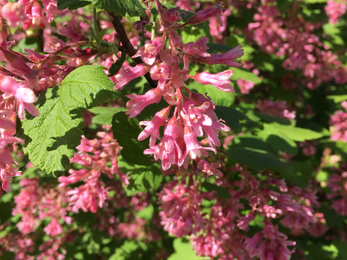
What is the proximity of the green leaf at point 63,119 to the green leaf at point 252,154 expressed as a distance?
1.23m

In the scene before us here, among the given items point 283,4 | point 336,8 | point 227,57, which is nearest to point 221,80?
point 227,57

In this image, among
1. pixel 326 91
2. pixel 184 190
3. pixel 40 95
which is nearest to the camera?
pixel 40 95

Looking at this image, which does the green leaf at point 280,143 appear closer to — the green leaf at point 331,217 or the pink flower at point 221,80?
the green leaf at point 331,217

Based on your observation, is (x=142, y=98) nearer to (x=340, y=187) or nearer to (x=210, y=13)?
(x=210, y=13)

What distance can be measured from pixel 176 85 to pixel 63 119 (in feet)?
1.77

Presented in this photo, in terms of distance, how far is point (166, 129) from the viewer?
106 centimetres

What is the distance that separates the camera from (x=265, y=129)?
304 centimetres

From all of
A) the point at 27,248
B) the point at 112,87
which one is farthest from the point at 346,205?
the point at 27,248

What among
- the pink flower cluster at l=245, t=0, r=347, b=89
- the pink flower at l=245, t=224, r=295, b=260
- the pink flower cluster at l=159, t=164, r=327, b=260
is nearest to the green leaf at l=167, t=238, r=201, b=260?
the pink flower cluster at l=159, t=164, r=327, b=260

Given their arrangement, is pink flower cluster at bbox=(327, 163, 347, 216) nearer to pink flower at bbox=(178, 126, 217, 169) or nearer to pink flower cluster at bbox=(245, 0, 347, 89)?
pink flower cluster at bbox=(245, 0, 347, 89)

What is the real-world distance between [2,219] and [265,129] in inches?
163

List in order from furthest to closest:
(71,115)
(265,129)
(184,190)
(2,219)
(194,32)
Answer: (2,219) → (265,129) → (194,32) → (184,190) → (71,115)

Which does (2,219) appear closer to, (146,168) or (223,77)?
(146,168)

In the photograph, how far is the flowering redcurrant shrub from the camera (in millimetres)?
1035
